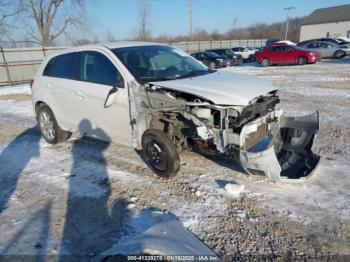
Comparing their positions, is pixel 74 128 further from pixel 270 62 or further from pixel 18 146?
pixel 270 62

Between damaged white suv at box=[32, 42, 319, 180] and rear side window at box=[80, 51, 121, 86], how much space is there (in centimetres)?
1

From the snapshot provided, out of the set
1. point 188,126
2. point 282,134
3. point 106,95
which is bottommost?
point 282,134

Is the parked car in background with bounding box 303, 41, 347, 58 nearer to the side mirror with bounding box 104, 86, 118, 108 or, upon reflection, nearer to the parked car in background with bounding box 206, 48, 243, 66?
the parked car in background with bounding box 206, 48, 243, 66

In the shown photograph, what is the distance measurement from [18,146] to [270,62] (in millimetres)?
19051

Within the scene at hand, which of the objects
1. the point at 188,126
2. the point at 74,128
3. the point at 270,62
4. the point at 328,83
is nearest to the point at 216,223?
the point at 188,126

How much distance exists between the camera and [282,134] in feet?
14.6

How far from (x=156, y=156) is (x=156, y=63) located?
1464 mm

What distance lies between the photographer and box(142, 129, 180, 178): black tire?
381 centimetres

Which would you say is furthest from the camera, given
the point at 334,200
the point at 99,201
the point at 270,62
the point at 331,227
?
the point at 270,62

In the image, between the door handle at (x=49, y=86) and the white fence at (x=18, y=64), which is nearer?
the door handle at (x=49, y=86)

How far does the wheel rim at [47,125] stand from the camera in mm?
5591

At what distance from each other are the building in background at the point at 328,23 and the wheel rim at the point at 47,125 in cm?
5817

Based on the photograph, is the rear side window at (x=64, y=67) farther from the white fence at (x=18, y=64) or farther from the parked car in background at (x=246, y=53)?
the parked car in background at (x=246, y=53)

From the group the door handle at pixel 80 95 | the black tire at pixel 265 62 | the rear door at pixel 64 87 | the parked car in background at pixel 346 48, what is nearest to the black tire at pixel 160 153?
the door handle at pixel 80 95
